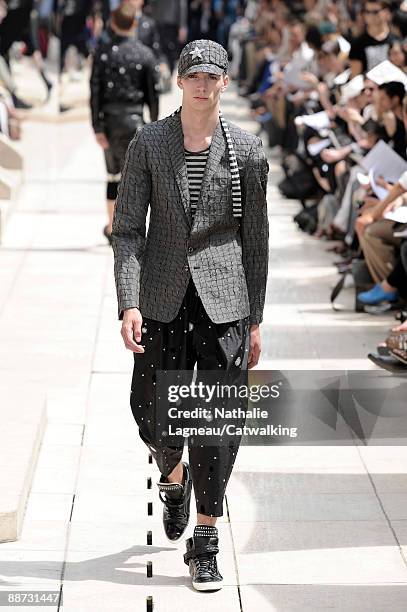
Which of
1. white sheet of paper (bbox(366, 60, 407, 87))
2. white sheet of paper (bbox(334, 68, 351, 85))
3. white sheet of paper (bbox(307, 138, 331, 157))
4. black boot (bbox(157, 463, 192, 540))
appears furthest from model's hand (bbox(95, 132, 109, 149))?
black boot (bbox(157, 463, 192, 540))

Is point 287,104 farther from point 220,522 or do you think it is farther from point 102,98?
point 220,522

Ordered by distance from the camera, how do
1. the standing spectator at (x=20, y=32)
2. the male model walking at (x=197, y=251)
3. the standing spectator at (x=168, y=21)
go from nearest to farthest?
1. the male model walking at (x=197, y=251)
2. the standing spectator at (x=20, y=32)
3. the standing spectator at (x=168, y=21)

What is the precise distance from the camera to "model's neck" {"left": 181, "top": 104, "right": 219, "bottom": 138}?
490 cm

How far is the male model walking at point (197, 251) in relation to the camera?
16.1ft

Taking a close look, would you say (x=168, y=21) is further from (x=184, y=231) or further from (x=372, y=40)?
(x=184, y=231)

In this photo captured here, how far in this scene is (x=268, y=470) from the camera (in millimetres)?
6238

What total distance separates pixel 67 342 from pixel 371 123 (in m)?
3.28

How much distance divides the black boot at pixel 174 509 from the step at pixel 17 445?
0.55 metres

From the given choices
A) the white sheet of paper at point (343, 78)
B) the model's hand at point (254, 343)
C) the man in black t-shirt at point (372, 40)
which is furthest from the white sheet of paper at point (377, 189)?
the model's hand at point (254, 343)

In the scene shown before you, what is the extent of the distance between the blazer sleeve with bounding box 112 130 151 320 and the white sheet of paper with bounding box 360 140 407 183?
4.60 meters

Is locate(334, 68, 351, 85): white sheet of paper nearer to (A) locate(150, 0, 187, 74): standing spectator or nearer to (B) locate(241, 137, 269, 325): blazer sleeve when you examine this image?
(B) locate(241, 137, 269, 325): blazer sleeve

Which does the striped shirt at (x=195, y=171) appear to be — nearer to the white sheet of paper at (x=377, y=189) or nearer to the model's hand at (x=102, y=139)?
the white sheet of paper at (x=377, y=189)

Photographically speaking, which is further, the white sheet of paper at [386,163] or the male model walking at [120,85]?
the male model walking at [120,85]

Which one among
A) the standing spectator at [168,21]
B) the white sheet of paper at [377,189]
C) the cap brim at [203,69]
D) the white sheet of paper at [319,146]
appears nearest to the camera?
the cap brim at [203,69]
